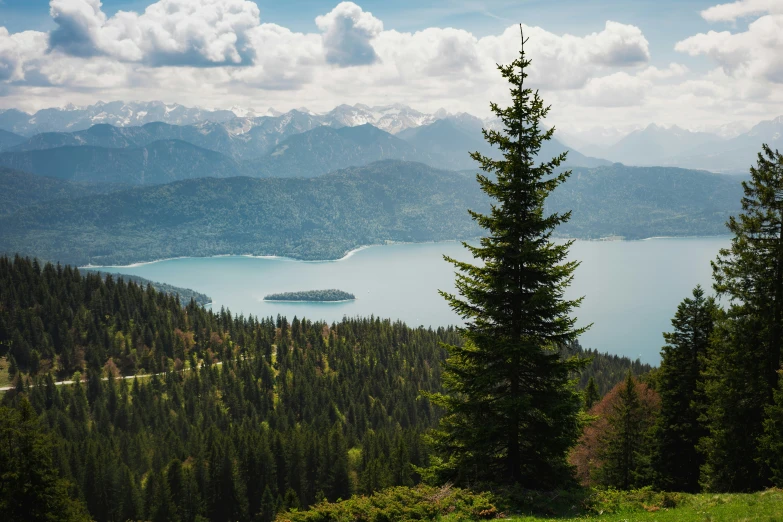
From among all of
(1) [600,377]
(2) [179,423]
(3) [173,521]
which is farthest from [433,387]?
(3) [173,521]

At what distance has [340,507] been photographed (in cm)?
2178

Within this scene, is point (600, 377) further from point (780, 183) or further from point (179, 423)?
point (780, 183)

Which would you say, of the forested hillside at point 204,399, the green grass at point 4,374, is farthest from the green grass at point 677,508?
the green grass at point 4,374

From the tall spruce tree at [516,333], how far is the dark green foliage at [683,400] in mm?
19242

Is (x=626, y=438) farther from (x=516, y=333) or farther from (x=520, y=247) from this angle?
(x=520, y=247)

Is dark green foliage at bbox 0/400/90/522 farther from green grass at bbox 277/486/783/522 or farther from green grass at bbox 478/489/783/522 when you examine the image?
green grass at bbox 478/489/783/522

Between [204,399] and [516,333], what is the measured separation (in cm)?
13386

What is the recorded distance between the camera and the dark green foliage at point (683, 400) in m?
37.7

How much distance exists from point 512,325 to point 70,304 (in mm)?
188450

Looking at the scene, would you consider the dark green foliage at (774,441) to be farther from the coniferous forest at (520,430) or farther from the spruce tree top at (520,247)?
the spruce tree top at (520,247)

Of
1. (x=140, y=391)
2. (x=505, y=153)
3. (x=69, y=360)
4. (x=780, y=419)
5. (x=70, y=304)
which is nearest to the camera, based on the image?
(x=505, y=153)

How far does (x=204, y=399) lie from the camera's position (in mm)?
142625

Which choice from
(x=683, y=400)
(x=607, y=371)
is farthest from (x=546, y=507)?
(x=607, y=371)

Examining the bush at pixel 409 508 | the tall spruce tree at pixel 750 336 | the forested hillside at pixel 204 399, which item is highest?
the tall spruce tree at pixel 750 336
